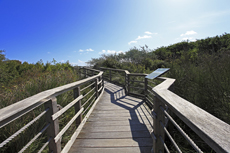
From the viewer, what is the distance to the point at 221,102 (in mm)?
2525

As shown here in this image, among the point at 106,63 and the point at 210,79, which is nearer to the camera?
the point at 210,79

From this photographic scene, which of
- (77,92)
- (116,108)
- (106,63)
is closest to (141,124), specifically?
(116,108)

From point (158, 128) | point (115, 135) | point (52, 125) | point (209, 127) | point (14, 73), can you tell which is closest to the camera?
point (209, 127)

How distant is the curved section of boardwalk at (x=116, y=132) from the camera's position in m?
2.24

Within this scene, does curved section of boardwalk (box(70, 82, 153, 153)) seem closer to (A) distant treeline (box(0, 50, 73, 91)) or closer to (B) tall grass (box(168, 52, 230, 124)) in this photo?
(B) tall grass (box(168, 52, 230, 124))

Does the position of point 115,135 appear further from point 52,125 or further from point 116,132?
point 52,125

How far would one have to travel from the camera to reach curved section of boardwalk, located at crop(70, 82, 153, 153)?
2.24 meters

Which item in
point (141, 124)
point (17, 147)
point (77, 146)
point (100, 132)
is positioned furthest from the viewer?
point (141, 124)

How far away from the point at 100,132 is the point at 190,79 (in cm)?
269

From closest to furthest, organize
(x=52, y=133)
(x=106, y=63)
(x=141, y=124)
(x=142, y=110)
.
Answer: (x=52, y=133)
(x=141, y=124)
(x=142, y=110)
(x=106, y=63)

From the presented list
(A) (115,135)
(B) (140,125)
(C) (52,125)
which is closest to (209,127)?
(C) (52,125)

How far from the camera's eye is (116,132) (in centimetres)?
274

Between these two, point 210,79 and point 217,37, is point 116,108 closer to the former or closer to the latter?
point 210,79

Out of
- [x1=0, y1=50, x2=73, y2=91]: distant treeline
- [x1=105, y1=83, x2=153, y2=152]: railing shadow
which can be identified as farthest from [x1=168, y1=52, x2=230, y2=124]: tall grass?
[x1=0, y1=50, x2=73, y2=91]: distant treeline
